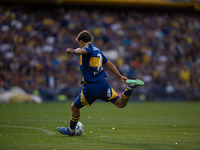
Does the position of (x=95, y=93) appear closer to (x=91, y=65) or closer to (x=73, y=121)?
(x=91, y=65)

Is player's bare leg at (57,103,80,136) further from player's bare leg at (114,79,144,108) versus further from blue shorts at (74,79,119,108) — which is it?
player's bare leg at (114,79,144,108)

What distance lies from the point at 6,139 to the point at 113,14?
80.7ft

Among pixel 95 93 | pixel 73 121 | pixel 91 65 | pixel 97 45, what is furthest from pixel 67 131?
pixel 97 45

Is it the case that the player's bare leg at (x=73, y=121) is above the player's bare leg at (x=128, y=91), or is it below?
below

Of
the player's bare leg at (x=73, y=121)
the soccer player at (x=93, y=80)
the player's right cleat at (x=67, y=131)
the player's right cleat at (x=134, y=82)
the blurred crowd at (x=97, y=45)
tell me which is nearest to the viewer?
the player's right cleat at (x=134, y=82)

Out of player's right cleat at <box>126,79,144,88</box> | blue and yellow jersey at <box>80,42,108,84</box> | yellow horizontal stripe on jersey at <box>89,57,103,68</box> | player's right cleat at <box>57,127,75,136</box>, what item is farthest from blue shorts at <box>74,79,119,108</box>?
player's right cleat at <box>57,127,75,136</box>

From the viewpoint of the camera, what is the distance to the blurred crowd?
2402 centimetres

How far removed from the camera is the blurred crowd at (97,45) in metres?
24.0

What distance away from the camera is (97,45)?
87.5 ft

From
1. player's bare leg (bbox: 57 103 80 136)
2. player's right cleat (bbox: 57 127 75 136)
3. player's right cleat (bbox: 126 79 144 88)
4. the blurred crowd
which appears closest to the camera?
player's right cleat (bbox: 126 79 144 88)

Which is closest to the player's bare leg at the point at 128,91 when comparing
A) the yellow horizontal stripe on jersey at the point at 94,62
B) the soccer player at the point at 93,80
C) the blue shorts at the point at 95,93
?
the soccer player at the point at 93,80

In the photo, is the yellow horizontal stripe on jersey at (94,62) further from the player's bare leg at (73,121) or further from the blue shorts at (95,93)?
the player's bare leg at (73,121)

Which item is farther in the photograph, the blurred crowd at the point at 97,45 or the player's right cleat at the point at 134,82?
the blurred crowd at the point at 97,45

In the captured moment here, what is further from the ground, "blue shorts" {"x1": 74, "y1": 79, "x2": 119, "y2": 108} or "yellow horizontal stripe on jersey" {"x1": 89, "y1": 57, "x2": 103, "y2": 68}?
"yellow horizontal stripe on jersey" {"x1": 89, "y1": 57, "x2": 103, "y2": 68}
